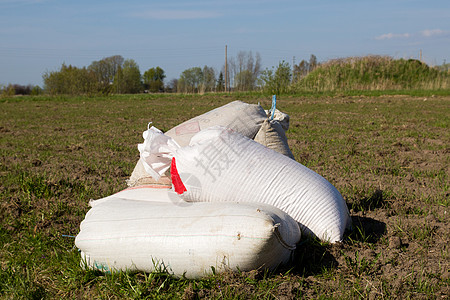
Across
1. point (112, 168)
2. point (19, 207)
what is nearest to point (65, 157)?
point (112, 168)

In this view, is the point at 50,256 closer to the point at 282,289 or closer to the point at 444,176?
the point at 282,289

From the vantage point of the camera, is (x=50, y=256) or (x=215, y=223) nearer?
(x=215, y=223)

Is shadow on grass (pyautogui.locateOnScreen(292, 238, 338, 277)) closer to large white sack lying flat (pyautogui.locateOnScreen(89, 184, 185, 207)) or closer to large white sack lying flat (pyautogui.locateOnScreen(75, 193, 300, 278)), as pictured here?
large white sack lying flat (pyautogui.locateOnScreen(75, 193, 300, 278))

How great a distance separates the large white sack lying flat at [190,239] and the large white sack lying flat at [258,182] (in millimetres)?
170

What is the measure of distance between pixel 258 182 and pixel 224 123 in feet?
2.57

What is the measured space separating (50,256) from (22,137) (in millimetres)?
5416

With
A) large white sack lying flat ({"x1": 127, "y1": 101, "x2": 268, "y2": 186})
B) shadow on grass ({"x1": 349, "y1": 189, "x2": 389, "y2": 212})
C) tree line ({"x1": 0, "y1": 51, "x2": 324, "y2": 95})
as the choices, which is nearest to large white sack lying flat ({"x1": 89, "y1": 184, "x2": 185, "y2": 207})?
large white sack lying flat ({"x1": 127, "y1": 101, "x2": 268, "y2": 186})

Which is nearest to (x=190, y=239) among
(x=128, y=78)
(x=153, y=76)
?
(x=128, y=78)

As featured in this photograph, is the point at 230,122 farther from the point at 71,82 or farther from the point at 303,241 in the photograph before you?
the point at 71,82

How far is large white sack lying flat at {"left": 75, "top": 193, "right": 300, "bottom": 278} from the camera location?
1814mm

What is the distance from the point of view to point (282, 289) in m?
1.83

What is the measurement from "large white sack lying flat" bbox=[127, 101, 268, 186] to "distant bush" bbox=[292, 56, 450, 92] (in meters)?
19.9

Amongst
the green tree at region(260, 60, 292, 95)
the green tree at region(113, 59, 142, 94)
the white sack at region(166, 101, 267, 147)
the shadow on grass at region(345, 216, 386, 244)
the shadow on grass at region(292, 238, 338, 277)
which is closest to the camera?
the shadow on grass at region(292, 238, 338, 277)

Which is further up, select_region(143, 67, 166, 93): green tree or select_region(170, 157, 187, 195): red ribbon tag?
select_region(143, 67, 166, 93): green tree
